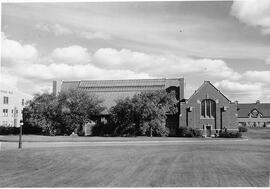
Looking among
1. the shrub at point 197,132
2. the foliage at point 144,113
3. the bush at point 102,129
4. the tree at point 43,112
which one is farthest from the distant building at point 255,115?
the tree at point 43,112

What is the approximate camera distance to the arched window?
6519cm

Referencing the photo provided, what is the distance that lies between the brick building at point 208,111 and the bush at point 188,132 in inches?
98.5

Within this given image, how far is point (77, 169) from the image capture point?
1894 cm

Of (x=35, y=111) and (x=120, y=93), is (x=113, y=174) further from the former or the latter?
(x=120, y=93)

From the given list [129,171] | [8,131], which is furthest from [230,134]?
[129,171]

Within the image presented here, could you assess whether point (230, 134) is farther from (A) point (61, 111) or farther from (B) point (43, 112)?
(B) point (43, 112)

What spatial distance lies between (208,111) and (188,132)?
660cm

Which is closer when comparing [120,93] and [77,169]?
[77,169]

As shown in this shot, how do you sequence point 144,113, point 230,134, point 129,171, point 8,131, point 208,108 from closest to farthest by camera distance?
point 129,171 < point 230,134 < point 144,113 < point 208,108 < point 8,131

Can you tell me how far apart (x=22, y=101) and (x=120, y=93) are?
101 ft

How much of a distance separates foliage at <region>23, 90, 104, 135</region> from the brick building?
667 inches

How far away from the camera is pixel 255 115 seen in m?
118

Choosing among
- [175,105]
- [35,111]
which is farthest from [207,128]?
[35,111]

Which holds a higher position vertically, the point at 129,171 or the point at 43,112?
the point at 43,112
